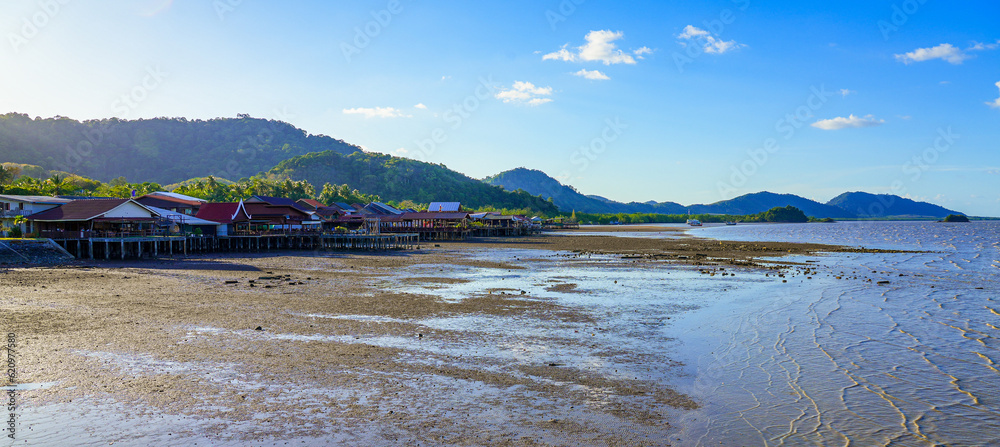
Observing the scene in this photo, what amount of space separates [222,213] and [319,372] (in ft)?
161

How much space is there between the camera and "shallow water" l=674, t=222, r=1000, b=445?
26.5 feet

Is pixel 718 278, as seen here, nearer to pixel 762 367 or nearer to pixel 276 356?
pixel 762 367

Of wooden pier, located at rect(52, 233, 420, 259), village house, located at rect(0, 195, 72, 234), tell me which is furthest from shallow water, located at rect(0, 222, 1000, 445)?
village house, located at rect(0, 195, 72, 234)

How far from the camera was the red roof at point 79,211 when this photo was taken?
40.6 metres

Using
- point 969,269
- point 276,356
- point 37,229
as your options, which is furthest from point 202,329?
point 969,269

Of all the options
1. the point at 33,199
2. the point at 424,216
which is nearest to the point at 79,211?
the point at 33,199

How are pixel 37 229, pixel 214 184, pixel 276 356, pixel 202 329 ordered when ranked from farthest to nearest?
pixel 214 184 < pixel 37 229 < pixel 202 329 < pixel 276 356

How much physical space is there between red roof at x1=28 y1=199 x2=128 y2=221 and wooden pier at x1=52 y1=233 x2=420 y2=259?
227 cm

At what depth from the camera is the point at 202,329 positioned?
1422cm

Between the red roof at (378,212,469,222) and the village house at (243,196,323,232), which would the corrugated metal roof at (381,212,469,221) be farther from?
the village house at (243,196,323,232)

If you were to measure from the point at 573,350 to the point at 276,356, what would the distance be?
6.38 metres

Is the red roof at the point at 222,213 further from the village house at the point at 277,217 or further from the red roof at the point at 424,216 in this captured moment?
the red roof at the point at 424,216

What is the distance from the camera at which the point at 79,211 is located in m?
41.6

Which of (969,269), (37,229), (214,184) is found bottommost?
(969,269)
